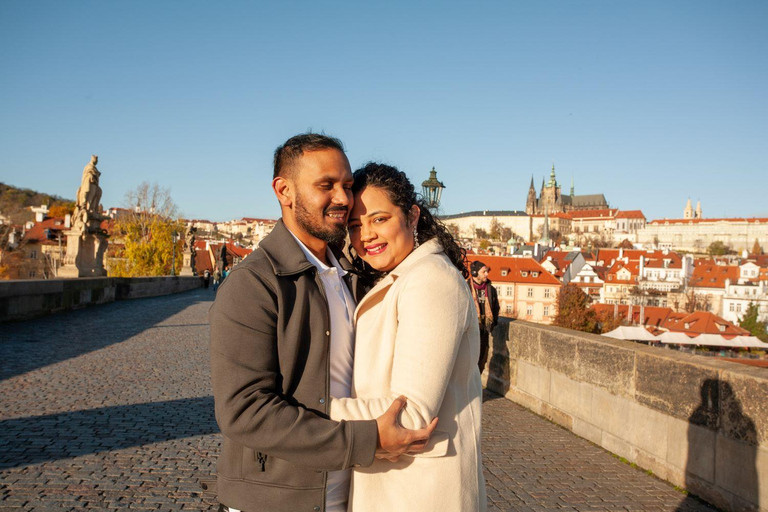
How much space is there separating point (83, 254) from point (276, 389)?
59.3 ft

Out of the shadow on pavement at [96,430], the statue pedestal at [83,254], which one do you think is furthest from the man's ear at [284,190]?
the statue pedestal at [83,254]

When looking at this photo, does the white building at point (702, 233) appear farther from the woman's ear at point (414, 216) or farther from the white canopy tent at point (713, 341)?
the woman's ear at point (414, 216)

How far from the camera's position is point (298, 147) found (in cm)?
207

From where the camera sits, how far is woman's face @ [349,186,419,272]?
2189 millimetres

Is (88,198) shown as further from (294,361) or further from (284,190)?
(294,361)

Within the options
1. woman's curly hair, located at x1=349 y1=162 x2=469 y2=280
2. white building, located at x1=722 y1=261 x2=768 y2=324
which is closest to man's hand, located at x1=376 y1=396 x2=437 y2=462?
woman's curly hair, located at x1=349 y1=162 x2=469 y2=280

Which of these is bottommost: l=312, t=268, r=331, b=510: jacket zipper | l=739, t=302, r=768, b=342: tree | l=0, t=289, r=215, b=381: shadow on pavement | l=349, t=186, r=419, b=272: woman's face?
l=739, t=302, r=768, b=342: tree

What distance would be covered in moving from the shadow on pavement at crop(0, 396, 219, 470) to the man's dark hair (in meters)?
3.40

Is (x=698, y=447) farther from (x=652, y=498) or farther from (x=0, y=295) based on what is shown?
(x=0, y=295)

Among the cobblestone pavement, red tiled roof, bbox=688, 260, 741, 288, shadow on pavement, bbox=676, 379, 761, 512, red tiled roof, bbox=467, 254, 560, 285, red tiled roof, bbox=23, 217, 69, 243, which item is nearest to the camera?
shadow on pavement, bbox=676, 379, 761, 512

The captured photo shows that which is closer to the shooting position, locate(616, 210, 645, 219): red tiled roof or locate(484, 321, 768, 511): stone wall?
locate(484, 321, 768, 511): stone wall

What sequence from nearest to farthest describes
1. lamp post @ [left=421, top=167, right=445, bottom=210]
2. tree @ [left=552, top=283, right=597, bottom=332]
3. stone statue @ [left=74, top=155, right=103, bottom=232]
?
lamp post @ [left=421, top=167, right=445, bottom=210] → stone statue @ [left=74, top=155, right=103, bottom=232] → tree @ [left=552, top=283, right=597, bottom=332]

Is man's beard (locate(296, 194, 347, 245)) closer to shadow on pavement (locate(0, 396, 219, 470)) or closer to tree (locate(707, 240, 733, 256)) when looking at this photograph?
shadow on pavement (locate(0, 396, 219, 470))

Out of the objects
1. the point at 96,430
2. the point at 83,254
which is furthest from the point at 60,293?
the point at 96,430
